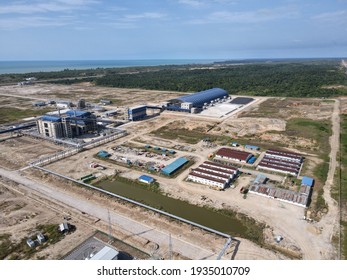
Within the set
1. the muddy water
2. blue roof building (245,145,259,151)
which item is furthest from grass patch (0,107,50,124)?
blue roof building (245,145,259,151)

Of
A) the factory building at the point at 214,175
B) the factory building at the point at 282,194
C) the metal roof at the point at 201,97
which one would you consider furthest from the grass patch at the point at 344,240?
the metal roof at the point at 201,97

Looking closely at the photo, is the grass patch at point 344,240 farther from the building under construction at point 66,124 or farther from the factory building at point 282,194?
the building under construction at point 66,124

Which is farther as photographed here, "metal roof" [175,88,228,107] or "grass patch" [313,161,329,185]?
"metal roof" [175,88,228,107]

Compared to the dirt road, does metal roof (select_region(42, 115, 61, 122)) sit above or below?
above

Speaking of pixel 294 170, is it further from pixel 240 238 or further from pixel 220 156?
pixel 240 238

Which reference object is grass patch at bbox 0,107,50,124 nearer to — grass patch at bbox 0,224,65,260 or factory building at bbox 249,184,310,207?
grass patch at bbox 0,224,65,260

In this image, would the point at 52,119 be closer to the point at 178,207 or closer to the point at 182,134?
the point at 182,134
